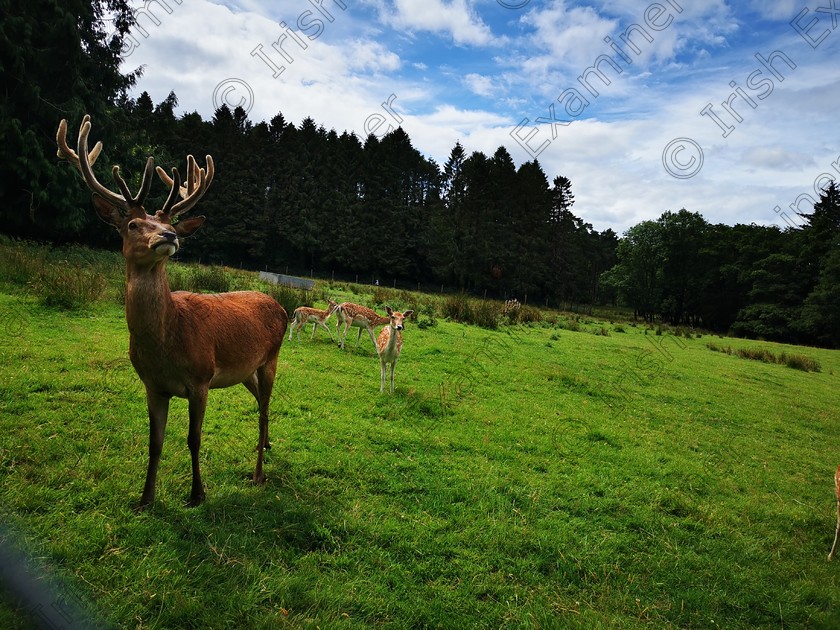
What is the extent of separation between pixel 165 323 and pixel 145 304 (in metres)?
0.20

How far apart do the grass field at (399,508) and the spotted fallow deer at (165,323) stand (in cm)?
56

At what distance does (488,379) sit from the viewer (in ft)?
31.7

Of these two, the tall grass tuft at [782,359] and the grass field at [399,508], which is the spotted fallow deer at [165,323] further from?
the tall grass tuft at [782,359]

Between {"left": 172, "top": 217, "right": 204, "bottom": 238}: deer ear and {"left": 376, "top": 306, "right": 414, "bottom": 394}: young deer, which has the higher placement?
{"left": 172, "top": 217, "right": 204, "bottom": 238}: deer ear

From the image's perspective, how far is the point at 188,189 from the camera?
4.43 m

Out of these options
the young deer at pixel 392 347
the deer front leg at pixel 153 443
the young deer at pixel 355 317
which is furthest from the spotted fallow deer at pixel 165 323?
the young deer at pixel 355 317

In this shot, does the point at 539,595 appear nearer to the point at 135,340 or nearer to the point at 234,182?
the point at 135,340

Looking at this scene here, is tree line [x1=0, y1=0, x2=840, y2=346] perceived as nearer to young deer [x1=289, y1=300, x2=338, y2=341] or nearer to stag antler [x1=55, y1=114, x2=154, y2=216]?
young deer [x1=289, y1=300, x2=338, y2=341]

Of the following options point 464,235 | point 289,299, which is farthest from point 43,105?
point 464,235

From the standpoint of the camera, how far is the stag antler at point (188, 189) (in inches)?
141

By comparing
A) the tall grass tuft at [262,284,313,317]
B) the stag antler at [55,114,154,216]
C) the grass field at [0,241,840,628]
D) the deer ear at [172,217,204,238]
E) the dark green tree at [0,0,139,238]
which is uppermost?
the dark green tree at [0,0,139,238]

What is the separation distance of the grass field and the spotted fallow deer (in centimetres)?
56

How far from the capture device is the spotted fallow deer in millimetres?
3254

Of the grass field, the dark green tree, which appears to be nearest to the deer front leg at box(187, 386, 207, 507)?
the grass field
